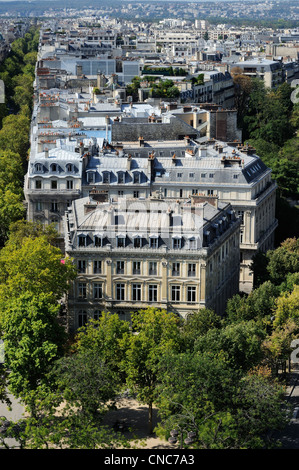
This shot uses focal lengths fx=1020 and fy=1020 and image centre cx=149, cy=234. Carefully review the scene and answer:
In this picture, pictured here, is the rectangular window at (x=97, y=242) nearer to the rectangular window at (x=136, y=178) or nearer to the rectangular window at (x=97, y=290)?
the rectangular window at (x=97, y=290)

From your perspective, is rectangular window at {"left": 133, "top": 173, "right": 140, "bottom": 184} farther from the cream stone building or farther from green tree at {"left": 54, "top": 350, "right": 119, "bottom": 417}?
green tree at {"left": 54, "top": 350, "right": 119, "bottom": 417}

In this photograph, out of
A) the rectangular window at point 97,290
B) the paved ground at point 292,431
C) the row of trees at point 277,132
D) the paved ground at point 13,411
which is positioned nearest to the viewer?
the paved ground at point 292,431

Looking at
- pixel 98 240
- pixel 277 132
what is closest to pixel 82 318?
pixel 98 240

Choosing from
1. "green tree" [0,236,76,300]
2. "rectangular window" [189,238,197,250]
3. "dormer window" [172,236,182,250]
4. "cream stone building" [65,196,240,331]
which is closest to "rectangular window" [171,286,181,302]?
"cream stone building" [65,196,240,331]

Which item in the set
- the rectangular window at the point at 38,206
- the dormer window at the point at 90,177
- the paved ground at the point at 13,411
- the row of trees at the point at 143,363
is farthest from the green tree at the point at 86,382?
the rectangular window at the point at 38,206

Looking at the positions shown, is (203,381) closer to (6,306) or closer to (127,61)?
(6,306)
